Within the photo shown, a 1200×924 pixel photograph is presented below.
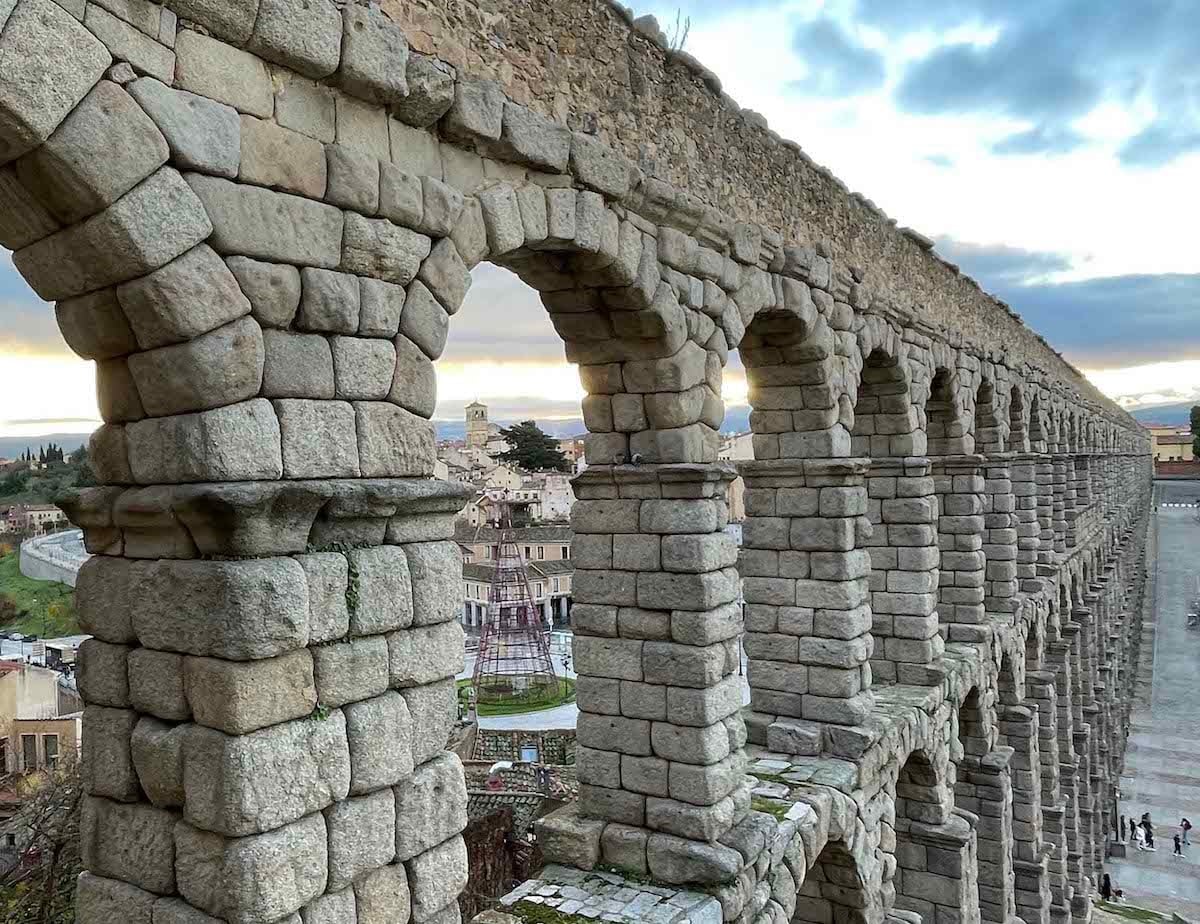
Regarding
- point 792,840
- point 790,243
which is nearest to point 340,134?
point 790,243

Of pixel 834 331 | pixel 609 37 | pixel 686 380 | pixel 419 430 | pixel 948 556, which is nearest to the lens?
pixel 419 430

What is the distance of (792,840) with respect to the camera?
695 cm

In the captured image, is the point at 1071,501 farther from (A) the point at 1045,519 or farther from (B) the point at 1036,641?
(B) the point at 1036,641

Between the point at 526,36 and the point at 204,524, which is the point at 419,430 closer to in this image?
the point at 204,524

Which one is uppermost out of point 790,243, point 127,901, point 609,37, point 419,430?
point 609,37

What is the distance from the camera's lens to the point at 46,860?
10.3 metres

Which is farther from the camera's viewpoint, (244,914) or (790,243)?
(790,243)

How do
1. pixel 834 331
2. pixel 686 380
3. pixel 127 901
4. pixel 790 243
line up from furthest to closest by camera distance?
pixel 834 331
pixel 790 243
pixel 686 380
pixel 127 901

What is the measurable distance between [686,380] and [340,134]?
3.07m

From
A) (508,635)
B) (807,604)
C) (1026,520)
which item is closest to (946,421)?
(1026,520)

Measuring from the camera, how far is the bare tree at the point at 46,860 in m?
9.12

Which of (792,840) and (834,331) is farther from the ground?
(834,331)

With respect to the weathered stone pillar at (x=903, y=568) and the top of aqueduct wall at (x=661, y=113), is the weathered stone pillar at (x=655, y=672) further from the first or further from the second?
the weathered stone pillar at (x=903, y=568)

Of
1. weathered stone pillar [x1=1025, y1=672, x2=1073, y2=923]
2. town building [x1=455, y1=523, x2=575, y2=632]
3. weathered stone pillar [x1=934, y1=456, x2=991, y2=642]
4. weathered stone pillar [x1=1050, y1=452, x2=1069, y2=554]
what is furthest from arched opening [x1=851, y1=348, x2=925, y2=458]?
town building [x1=455, y1=523, x2=575, y2=632]
